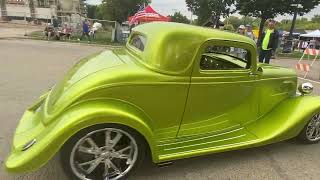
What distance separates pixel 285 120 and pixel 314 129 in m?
0.65

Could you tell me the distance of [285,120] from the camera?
4438mm

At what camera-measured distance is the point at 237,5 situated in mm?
27047

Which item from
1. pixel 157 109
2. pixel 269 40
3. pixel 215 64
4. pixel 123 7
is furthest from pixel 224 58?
pixel 123 7

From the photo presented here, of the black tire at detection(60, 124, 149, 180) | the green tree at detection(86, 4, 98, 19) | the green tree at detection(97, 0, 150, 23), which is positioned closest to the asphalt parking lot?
the black tire at detection(60, 124, 149, 180)

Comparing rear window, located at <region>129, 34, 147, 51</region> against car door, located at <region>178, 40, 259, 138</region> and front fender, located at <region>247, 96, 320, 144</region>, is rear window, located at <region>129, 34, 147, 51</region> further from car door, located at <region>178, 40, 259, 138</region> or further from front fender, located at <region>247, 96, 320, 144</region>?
front fender, located at <region>247, 96, 320, 144</region>

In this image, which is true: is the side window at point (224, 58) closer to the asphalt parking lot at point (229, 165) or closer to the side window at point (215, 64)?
the side window at point (215, 64)

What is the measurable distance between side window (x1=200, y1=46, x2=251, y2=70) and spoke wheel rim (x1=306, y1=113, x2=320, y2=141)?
1.34 metres

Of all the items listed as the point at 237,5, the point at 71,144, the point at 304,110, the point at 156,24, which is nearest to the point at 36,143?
the point at 71,144

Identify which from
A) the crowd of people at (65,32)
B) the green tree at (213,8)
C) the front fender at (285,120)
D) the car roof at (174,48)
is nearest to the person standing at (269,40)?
the front fender at (285,120)

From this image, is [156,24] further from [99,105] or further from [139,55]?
[99,105]

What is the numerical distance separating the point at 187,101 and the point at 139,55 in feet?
2.60

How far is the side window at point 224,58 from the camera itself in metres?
4.04

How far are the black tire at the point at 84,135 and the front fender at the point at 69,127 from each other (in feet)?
0.21

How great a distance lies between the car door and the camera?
3771mm
